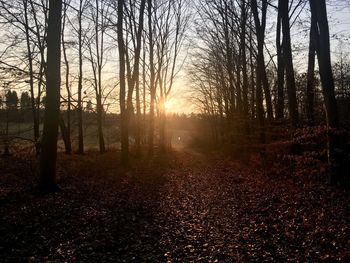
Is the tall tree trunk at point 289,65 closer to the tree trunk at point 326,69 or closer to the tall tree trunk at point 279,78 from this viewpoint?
the tall tree trunk at point 279,78

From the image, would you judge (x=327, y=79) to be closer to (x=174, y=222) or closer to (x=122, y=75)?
(x=174, y=222)

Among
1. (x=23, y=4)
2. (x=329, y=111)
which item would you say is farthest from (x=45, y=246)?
(x=23, y=4)

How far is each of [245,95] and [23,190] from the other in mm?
18139

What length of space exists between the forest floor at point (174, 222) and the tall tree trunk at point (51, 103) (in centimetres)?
70

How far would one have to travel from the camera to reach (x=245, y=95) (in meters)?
26.2

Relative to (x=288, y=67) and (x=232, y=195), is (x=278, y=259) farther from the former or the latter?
(x=288, y=67)

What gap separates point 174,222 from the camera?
902 cm

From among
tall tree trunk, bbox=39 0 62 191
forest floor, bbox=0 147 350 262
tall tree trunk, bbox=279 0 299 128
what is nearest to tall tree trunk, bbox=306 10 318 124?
tall tree trunk, bbox=279 0 299 128

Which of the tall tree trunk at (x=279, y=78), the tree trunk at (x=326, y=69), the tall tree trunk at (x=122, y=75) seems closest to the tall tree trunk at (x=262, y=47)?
the tall tree trunk at (x=279, y=78)

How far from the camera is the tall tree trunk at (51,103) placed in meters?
11.7

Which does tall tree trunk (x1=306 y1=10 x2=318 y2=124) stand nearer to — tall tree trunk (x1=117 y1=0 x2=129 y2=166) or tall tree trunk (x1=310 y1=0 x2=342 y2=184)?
tall tree trunk (x1=310 y1=0 x2=342 y2=184)

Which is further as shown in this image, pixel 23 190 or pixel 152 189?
pixel 152 189

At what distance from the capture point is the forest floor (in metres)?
6.57

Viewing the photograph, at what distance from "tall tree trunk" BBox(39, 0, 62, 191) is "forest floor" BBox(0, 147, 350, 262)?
0.70 m
